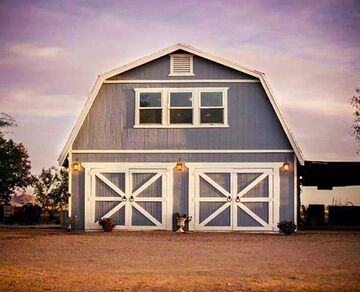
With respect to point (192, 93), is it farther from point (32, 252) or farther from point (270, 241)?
point (32, 252)

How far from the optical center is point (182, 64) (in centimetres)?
2414

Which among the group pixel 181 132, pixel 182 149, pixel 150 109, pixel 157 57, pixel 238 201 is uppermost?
pixel 157 57

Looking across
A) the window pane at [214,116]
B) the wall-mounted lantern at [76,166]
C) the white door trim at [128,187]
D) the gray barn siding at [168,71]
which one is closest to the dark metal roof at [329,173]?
the window pane at [214,116]

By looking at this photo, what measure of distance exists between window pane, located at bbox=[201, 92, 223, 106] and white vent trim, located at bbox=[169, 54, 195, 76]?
89 centimetres

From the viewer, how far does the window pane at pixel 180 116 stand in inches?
951

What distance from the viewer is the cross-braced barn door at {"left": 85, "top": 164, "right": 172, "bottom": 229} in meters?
23.9

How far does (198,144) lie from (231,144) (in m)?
1.17

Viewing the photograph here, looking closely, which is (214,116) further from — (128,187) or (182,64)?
(128,187)

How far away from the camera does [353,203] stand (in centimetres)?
3556

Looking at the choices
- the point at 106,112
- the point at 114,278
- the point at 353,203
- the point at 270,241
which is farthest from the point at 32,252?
the point at 353,203

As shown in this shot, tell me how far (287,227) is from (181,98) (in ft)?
19.2

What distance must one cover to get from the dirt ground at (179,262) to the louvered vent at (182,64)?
233 inches

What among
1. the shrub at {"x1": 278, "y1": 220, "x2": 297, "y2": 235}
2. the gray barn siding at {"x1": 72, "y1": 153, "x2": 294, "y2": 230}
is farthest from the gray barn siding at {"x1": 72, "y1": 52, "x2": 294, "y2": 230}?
the shrub at {"x1": 278, "y1": 220, "x2": 297, "y2": 235}

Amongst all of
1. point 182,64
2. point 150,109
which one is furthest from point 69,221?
point 182,64
